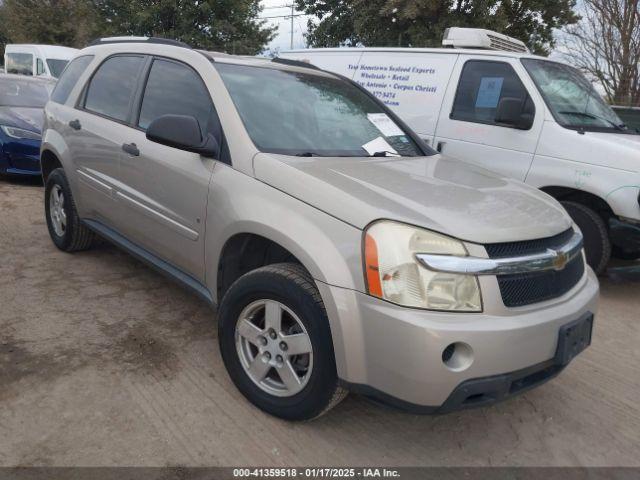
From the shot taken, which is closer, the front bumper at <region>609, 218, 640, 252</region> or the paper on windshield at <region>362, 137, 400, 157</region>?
the paper on windshield at <region>362, 137, 400, 157</region>

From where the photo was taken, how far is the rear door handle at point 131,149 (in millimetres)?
3509

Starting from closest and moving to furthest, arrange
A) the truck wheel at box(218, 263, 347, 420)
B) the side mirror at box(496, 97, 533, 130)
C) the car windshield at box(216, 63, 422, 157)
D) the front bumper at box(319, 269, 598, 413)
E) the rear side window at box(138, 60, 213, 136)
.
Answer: the front bumper at box(319, 269, 598, 413) → the truck wheel at box(218, 263, 347, 420) → the car windshield at box(216, 63, 422, 157) → the rear side window at box(138, 60, 213, 136) → the side mirror at box(496, 97, 533, 130)

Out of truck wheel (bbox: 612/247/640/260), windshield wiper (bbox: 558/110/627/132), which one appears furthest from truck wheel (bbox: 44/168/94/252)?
truck wheel (bbox: 612/247/640/260)

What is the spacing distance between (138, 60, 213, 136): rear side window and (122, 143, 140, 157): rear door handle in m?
0.15

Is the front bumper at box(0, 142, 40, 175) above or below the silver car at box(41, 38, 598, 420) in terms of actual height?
below

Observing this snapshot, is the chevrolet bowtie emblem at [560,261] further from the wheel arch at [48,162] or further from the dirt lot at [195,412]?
the wheel arch at [48,162]

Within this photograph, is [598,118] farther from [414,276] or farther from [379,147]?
[414,276]

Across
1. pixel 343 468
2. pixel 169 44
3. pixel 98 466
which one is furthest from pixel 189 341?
pixel 169 44

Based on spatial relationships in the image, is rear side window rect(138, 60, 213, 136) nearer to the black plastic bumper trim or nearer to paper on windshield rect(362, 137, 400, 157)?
paper on windshield rect(362, 137, 400, 157)

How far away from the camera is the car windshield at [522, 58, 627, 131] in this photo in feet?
16.0

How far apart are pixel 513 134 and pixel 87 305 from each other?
149 inches

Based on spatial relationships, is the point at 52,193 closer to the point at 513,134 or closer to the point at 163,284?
the point at 163,284

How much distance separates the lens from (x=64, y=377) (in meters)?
2.96

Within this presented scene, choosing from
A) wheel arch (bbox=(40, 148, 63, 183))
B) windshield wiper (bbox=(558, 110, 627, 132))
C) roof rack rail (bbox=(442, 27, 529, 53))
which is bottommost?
wheel arch (bbox=(40, 148, 63, 183))
